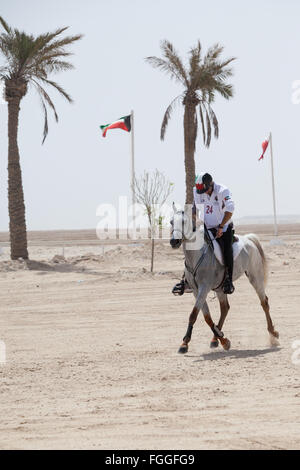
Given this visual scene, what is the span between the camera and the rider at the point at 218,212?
1091cm

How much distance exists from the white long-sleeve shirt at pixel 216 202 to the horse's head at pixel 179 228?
2.45ft

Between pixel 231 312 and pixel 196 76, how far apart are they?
18113mm

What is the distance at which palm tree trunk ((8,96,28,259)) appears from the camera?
2811cm

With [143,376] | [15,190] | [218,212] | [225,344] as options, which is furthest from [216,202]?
[15,190]

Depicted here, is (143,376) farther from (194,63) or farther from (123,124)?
(123,124)

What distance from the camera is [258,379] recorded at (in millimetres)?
8594

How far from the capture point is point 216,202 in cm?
1100

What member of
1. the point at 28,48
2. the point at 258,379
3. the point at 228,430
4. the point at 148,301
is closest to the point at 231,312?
the point at 148,301

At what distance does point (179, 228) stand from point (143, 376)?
88.7 inches

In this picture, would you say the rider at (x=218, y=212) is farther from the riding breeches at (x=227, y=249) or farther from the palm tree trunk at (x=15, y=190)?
the palm tree trunk at (x=15, y=190)

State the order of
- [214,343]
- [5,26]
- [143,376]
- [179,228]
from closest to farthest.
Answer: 1. [143,376]
2. [179,228]
3. [214,343]
4. [5,26]

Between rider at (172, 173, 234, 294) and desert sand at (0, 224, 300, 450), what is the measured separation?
1.32 metres

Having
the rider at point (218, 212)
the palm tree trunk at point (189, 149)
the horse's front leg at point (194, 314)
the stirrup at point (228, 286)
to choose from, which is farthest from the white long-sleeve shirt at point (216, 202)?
the palm tree trunk at point (189, 149)
